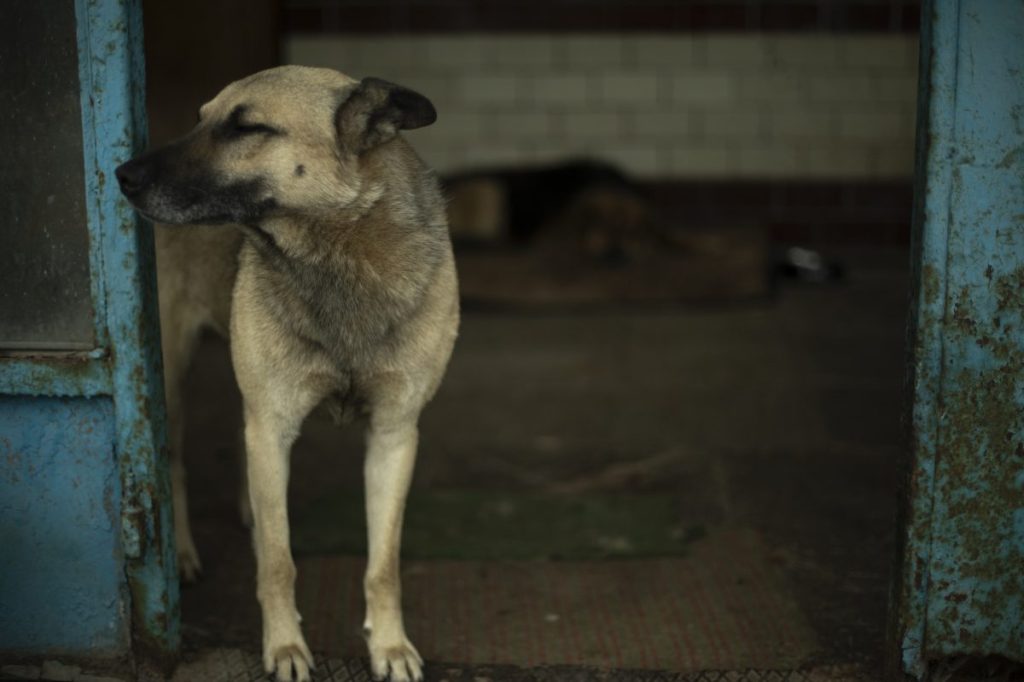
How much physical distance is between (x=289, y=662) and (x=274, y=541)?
306 millimetres

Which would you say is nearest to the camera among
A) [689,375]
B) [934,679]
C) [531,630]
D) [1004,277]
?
[1004,277]

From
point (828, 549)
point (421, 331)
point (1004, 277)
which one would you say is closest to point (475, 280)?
point (828, 549)

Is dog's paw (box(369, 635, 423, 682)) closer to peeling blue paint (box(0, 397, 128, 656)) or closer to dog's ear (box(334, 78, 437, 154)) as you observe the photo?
peeling blue paint (box(0, 397, 128, 656))

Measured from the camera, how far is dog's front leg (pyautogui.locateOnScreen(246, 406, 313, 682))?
3229mm

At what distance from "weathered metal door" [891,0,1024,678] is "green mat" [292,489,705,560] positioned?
1264 millimetres

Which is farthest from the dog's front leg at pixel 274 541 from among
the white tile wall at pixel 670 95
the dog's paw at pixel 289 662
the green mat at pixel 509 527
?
the white tile wall at pixel 670 95

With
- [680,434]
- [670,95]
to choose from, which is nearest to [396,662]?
[680,434]

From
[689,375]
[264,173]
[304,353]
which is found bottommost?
[689,375]

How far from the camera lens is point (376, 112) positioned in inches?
121

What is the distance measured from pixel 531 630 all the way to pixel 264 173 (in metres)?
1.51

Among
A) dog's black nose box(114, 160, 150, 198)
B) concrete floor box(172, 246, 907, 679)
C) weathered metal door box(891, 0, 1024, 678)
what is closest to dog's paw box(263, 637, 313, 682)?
concrete floor box(172, 246, 907, 679)

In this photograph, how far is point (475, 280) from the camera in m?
7.71

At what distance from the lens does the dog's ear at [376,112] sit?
3.05 m

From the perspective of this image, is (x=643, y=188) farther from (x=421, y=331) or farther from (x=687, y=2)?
(x=421, y=331)
